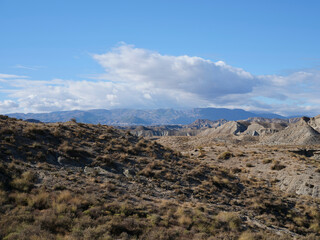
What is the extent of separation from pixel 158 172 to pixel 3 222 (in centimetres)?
1445

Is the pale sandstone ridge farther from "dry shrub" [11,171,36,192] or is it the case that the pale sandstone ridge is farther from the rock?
"dry shrub" [11,171,36,192]

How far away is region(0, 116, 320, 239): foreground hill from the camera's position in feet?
33.4

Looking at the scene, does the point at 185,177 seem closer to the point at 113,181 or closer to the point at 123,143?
the point at 113,181

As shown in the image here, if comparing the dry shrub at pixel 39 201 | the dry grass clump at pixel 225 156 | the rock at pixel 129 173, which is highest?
the dry shrub at pixel 39 201

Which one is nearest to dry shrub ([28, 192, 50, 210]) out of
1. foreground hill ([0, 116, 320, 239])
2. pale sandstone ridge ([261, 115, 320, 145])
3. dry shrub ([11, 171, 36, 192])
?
foreground hill ([0, 116, 320, 239])

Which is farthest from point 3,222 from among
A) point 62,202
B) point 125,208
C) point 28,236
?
point 125,208

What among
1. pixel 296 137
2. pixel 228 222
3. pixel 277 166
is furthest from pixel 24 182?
pixel 296 137

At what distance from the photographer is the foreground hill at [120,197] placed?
10.2 m

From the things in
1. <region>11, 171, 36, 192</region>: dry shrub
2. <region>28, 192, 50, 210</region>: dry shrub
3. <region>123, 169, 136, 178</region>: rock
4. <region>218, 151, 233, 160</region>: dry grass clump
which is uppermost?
<region>11, 171, 36, 192</region>: dry shrub

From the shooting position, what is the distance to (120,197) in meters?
15.0

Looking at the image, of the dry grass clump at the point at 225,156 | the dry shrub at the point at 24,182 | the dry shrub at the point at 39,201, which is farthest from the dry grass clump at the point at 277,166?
the dry shrub at the point at 24,182

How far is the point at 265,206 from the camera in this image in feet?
60.6

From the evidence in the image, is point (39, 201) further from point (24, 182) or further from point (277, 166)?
point (277, 166)

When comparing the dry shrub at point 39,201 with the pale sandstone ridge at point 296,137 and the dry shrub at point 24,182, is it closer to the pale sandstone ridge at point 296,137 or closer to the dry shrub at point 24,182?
the dry shrub at point 24,182
